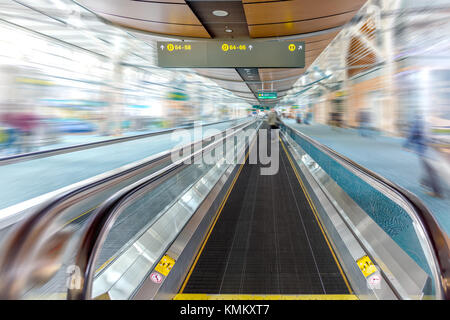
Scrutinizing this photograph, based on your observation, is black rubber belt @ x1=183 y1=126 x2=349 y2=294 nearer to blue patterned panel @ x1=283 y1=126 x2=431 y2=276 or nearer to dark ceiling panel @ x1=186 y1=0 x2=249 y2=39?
blue patterned panel @ x1=283 y1=126 x2=431 y2=276

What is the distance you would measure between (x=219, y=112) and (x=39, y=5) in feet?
109

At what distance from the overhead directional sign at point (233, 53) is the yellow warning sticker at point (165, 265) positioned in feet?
19.9

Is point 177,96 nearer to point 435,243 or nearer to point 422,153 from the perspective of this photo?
point 422,153

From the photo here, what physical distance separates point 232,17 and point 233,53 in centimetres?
188

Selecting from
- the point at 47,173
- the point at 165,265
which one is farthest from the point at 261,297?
the point at 47,173

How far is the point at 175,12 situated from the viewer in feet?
25.7

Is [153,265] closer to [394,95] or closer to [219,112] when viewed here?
[394,95]

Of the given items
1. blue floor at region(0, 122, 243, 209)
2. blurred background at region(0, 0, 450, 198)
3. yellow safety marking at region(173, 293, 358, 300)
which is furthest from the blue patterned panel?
blue floor at region(0, 122, 243, 209)

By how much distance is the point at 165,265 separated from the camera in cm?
253

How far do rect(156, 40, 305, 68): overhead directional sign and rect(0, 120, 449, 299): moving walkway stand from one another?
12.0 feet

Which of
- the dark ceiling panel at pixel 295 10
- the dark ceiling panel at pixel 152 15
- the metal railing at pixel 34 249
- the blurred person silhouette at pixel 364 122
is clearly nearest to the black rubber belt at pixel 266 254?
the metal railing at pixel 34 249

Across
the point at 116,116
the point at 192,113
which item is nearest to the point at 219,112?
the point at 192,113
